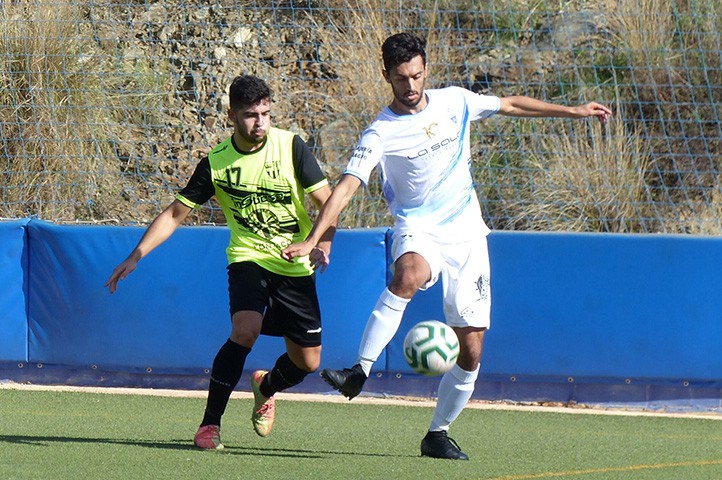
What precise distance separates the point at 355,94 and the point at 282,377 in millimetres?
6348

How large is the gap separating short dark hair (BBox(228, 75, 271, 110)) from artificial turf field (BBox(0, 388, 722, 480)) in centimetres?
186

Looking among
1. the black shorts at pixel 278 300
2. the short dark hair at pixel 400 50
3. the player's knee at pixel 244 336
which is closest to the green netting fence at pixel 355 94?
the black shorts at pixel 278 300

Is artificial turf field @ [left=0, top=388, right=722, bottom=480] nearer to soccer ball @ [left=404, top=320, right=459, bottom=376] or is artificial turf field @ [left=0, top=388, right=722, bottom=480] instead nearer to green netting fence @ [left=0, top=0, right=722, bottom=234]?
soccer ball @ [left=404, top=320, right=459, bottom=376]

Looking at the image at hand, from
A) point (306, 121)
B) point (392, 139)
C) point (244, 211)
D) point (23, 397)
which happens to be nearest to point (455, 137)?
point (392, 139)

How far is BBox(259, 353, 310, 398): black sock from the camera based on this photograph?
698cm

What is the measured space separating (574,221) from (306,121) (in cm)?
315

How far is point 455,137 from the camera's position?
654 cm

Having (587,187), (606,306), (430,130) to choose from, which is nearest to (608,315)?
(606,306)

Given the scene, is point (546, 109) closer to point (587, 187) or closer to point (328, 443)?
point (328, 443)

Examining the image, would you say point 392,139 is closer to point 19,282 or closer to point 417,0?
point 19,282

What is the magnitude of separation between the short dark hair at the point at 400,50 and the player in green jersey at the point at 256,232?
724 mm

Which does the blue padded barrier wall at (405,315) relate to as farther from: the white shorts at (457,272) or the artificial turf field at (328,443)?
the white shorts at (457,272)

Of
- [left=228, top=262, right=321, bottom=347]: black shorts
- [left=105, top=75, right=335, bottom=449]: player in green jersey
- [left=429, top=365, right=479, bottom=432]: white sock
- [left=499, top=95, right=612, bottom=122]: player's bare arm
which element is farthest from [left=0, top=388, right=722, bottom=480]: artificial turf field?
[left=499, top=95, right=612, bottom=122]: player's bare arm

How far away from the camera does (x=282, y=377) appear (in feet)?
23.0
